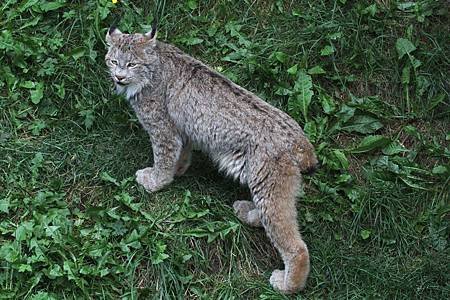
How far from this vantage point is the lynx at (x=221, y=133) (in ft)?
19.0

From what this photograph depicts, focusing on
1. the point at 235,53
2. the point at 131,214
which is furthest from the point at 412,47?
the point at 131,214

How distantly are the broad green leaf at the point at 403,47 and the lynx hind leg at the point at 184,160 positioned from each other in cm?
187

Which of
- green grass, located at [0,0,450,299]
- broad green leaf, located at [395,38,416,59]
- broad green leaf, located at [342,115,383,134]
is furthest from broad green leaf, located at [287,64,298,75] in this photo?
broad green leaf, located at [395,38,416,59]

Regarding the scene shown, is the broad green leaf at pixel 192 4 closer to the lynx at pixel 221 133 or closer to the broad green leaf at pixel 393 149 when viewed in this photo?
the lynx at pixel 221 133

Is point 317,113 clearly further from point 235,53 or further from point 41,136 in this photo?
point 41,136

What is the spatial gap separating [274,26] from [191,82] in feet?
4.41

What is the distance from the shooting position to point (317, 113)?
22.4 ft

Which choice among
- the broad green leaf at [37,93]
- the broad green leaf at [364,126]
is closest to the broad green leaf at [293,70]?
the broad green leaf at [364,126]

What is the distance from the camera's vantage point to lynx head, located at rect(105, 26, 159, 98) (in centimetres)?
618

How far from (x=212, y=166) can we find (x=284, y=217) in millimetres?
1054

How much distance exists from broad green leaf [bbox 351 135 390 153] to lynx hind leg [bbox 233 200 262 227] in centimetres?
99

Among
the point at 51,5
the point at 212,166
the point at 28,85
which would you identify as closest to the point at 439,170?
the point at 212,166

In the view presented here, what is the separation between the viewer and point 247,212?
624 centimetres

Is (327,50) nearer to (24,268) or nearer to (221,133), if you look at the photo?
(221,133)
